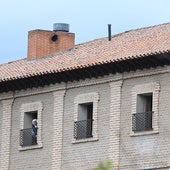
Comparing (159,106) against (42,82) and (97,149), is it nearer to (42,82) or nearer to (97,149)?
(97,149)

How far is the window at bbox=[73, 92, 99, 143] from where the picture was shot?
3344cm

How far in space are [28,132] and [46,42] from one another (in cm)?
567

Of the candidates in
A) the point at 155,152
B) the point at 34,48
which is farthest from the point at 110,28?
the point at 155,152

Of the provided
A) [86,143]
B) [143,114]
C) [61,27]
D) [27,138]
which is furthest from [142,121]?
[61,27]

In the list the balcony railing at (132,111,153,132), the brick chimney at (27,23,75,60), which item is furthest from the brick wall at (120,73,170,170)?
the brick chimney at (27,23,75,60)

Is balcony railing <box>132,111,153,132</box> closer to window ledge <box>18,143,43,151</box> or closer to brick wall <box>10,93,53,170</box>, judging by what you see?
brick wall <box>10,93,53,170</box>

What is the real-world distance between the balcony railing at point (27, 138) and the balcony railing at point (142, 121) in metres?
5.03

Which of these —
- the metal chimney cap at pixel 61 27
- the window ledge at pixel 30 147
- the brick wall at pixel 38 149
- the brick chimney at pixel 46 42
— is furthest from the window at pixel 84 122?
the metal chimney cap at pixel 61 27

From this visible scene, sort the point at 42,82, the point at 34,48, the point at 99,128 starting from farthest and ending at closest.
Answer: the point at 34,48, the point at 42,82, the point at 99,128

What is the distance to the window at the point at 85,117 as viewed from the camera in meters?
33.4

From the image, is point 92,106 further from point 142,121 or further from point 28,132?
point 28,132

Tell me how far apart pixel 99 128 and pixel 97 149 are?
706 mm

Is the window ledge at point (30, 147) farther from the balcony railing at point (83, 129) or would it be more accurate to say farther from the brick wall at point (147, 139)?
the brick wall at point (147, 139)

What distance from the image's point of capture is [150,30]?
36844 millimetres
